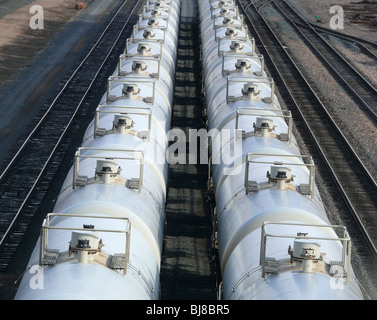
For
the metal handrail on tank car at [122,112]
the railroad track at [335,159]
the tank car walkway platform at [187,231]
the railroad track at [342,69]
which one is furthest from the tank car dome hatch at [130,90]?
the railroad track at [342,69]

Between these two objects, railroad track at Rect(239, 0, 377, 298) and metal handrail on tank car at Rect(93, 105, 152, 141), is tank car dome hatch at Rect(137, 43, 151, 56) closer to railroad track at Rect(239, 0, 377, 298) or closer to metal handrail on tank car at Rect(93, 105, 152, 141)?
metal handrail on tank car at Rect(93, 105, 152, 141)

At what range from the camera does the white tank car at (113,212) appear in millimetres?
11953

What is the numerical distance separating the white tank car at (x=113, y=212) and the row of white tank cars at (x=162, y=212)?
28 mm

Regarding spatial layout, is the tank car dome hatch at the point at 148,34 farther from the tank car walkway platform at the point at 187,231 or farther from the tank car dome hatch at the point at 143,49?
the tank car walkway platform at the point at 187,231

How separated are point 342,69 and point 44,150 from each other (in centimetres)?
2136

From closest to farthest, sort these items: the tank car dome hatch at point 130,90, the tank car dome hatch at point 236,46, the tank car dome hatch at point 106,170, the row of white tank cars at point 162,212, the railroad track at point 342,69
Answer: the row of white tank cars at point 162,212 → the tank car dome hatch at point 106,170 → the tank car dome hatch at point 130,90 → the tank car dome hatch at point 236,46 → the railroad track at point 342,69

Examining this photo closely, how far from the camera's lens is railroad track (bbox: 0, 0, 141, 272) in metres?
21.6

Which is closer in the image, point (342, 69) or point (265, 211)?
point (265, 211)

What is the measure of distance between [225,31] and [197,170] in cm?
962

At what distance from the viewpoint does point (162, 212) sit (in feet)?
56.6

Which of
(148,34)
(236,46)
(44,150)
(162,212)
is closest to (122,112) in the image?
(162,212)

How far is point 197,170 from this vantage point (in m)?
26.8

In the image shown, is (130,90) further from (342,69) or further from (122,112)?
(342,69)
